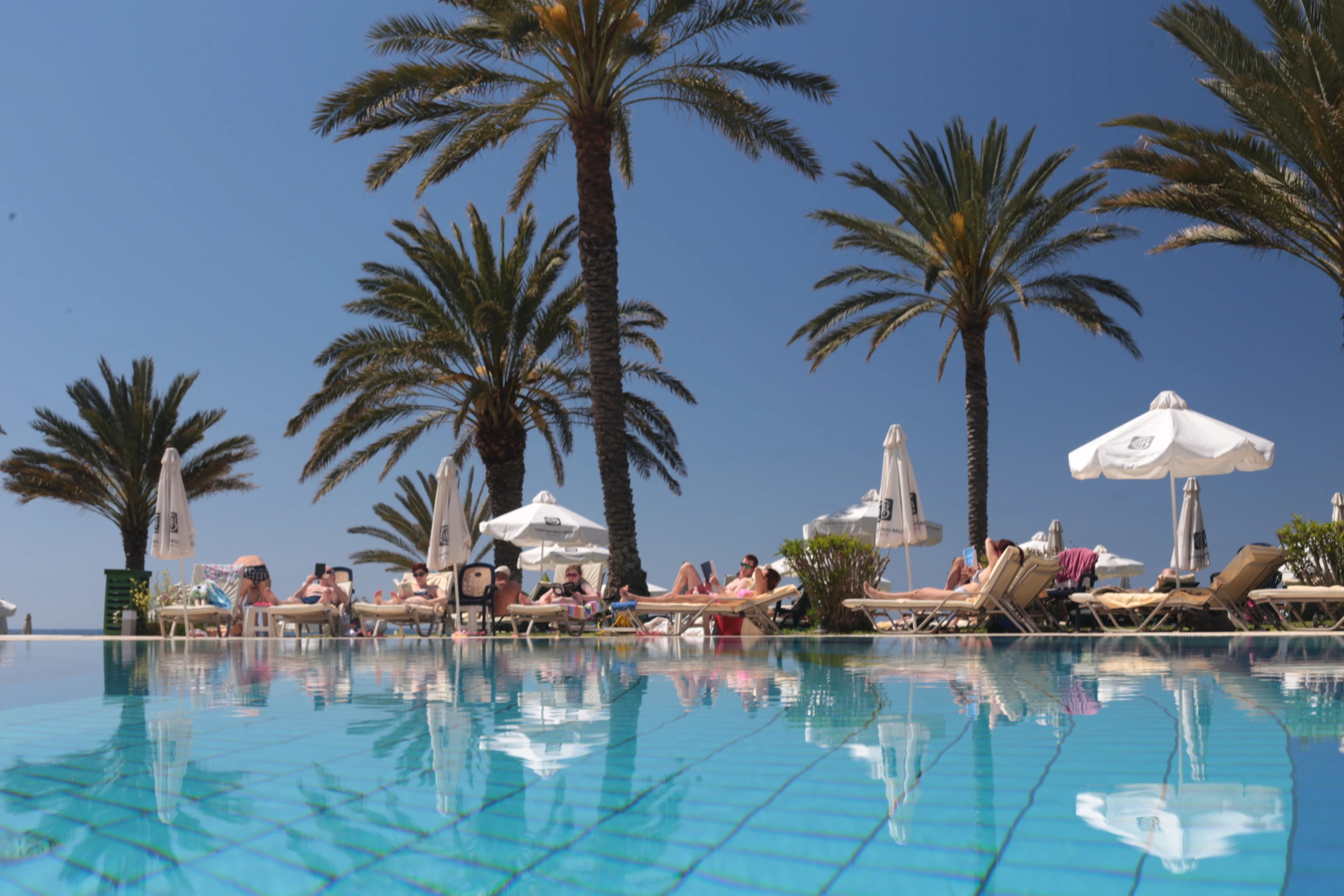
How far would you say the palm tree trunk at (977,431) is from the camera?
19.4 metres

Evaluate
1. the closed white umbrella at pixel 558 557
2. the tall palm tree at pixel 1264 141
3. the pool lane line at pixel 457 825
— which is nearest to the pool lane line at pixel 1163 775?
the pool lane line at pixel 457 825

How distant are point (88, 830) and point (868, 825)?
2390 millimetres

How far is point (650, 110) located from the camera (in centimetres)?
1605

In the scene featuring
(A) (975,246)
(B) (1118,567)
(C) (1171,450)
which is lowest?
(B) (1118,567)

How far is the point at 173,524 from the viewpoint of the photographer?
1655 centimetres

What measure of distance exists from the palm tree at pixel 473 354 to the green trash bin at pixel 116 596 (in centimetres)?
390

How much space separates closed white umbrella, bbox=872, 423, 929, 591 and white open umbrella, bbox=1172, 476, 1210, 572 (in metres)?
4.93

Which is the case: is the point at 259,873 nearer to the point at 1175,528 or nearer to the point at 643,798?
the point at 643,798

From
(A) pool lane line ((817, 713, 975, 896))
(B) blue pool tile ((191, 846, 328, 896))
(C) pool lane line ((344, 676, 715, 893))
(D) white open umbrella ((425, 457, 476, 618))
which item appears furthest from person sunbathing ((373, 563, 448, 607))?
(B) blue pool tile ((191, 846, 328, 896))

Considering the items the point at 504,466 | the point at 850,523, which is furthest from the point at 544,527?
the point at 850,523

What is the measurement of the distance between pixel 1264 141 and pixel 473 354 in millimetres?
13886

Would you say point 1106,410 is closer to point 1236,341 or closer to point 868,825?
point 1236,341

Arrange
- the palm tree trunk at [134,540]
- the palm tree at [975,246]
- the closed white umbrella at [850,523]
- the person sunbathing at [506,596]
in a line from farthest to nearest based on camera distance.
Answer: the palm tree trunk at [134,540] < the closed white umbrella at [850,523] < the palm tree at [975,246] < the person sunbathing at [506,596]

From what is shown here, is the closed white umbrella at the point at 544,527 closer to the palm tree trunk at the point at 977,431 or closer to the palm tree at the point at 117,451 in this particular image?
the palm tree trunk at the point at 977,431
